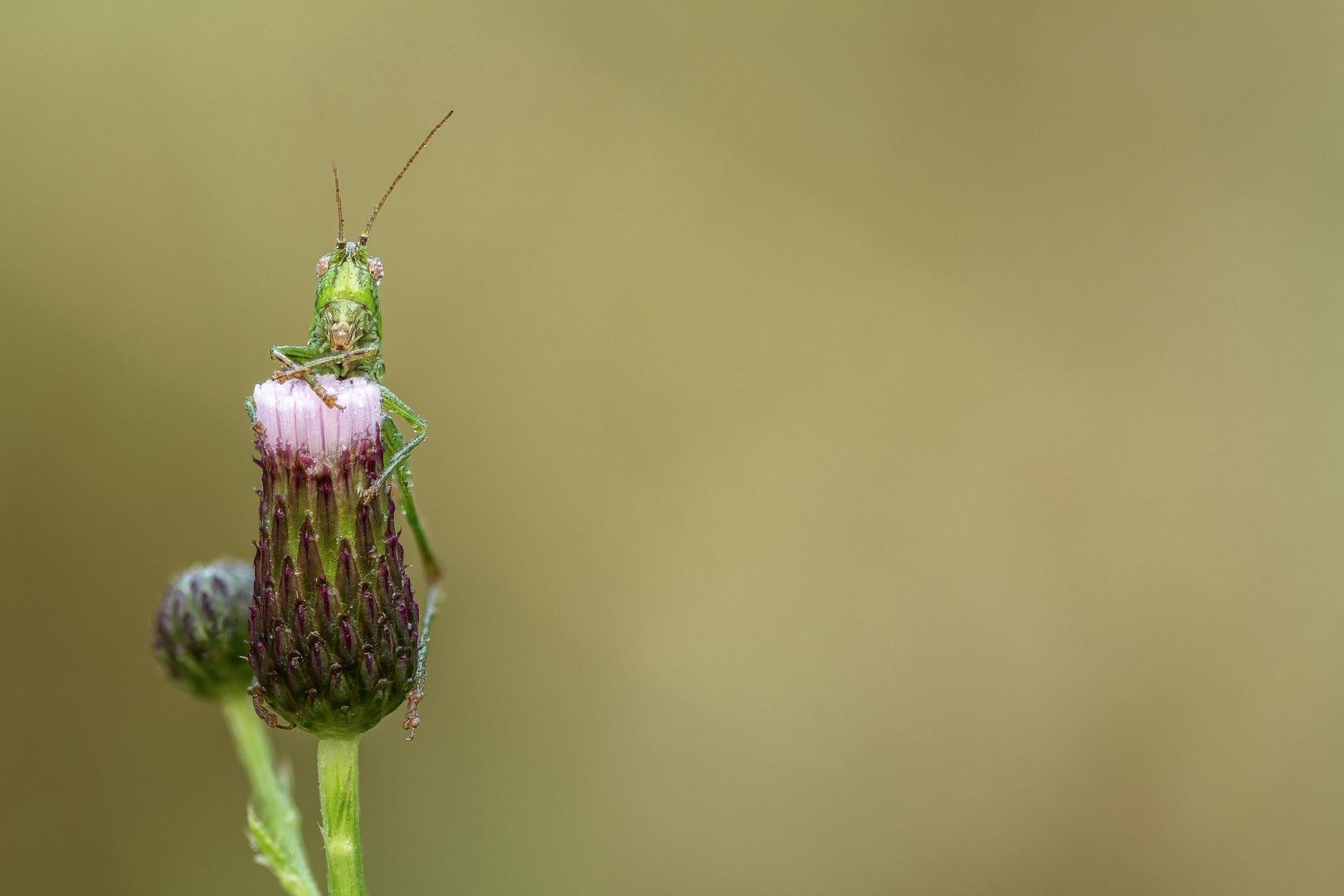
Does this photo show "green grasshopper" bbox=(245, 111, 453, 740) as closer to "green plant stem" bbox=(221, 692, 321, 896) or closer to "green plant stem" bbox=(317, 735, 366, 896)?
"green plant stem" bbox=(317, 735, 366, 896)

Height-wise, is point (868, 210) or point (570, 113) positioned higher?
point (570, 113)

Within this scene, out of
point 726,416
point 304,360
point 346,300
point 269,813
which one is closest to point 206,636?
point 269,813

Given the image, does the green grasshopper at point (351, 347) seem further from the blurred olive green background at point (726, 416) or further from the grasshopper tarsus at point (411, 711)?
the blurred olive green background at point (726, 416)

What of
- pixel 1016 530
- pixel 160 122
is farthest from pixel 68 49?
pixel 1016 530

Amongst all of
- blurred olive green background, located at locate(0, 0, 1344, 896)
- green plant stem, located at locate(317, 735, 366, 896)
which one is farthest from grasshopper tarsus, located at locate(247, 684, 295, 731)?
blurred olive green background, located at locate(0, 0, 1344, 896)

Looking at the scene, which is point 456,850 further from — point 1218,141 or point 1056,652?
point 1218,141

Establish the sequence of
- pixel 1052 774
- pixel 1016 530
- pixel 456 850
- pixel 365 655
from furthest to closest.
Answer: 1. pixel 1016 530
2. pixel 1052 774
3. pixel 456 850
4. pixel 365 655
